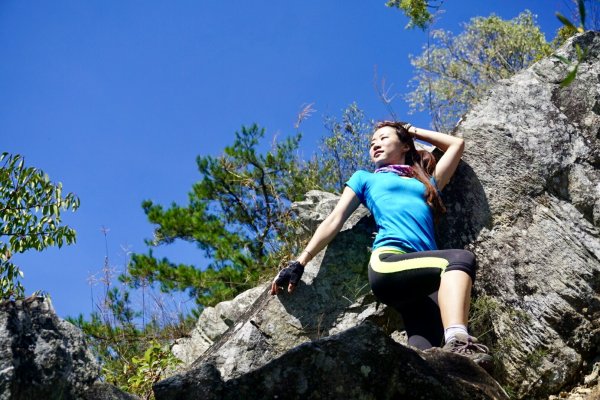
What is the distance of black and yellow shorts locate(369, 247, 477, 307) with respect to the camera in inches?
174

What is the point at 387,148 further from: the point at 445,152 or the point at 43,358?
the point at 43,358

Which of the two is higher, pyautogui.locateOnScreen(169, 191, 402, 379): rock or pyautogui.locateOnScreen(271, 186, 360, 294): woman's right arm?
pyautogui.locateOnScreen(271, 186, 360, 294): woman's right arm

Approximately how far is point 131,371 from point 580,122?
15.0 feet

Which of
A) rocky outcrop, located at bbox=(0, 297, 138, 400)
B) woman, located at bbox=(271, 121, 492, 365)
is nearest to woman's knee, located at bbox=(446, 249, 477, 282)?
woman, located at bbox=(271, 121, 492, 365)

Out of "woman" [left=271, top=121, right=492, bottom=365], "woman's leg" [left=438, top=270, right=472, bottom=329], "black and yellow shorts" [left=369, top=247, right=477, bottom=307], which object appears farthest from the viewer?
"black and yellow shorts" [left=369, top=247, right=477, bottom=307]

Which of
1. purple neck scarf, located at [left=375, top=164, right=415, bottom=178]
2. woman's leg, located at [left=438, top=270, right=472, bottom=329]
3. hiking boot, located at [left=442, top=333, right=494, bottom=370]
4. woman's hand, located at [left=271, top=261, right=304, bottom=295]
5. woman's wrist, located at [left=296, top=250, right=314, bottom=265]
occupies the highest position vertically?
purple neck scarf, located at [left=375, top=164, right=415, bottom=178]

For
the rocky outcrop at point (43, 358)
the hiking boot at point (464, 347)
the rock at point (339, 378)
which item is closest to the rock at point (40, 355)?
the rocky outcrop at point (43, 358)

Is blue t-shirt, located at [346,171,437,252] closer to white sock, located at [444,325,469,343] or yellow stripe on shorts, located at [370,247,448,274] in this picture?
yellow stripe on shorts, located at [370,247,448,274]

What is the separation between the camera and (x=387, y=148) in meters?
5.64

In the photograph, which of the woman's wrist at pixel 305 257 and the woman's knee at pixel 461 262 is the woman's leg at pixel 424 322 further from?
the woman's wrist at pixel 305 257

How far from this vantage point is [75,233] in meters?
5.12

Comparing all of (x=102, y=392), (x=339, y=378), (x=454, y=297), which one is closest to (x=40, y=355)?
(x=102, y=392)

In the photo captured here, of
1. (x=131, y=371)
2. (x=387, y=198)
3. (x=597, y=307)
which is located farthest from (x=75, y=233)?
(x=597, y=307)

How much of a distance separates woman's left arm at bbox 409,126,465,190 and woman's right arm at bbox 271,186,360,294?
0.75 meters
